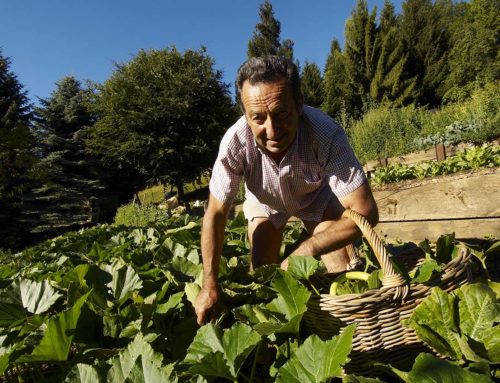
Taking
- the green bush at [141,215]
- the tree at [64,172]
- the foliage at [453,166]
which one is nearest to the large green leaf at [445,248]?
the foliage at [453,166]

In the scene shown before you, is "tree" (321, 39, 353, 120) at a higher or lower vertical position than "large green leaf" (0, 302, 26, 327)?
higher

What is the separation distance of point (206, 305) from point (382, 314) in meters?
0.52

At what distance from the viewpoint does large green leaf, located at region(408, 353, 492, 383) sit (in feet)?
1.95

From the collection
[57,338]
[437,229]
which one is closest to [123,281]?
[57,338]

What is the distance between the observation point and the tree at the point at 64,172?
62.7ft

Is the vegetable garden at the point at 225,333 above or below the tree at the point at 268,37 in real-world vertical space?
below

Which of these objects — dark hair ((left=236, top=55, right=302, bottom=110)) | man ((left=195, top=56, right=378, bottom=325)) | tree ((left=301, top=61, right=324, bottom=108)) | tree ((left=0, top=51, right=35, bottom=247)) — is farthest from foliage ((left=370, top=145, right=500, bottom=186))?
tree ((left=301, top=61, right=324, bottom=108))

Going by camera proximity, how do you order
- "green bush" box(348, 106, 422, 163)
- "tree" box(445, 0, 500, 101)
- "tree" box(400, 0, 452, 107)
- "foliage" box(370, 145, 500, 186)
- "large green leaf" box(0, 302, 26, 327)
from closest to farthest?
"large green leaf" box(0, 302, 26, 327) → "foliage" box(370, 145, 500, 186) → "green bush" box(348, 106, 422, 163) → "tree" box(445, 0, 500, 101) → "tree" box(400, 0, 452, 107)

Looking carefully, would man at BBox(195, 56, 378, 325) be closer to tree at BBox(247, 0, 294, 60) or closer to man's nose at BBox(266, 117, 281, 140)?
man's nose at BBox(266, 117, 281, 140)

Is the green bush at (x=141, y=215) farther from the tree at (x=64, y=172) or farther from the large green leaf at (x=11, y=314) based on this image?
the tree at (x=64, y=172)

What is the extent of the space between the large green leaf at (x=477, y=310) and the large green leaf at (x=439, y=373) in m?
0.29

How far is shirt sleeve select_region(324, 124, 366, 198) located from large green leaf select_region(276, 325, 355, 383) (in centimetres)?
108

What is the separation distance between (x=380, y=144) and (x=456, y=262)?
8.02 meters

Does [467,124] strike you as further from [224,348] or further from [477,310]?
[224,348]
